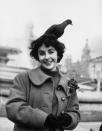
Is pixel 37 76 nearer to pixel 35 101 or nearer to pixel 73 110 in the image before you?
pixel 35 101

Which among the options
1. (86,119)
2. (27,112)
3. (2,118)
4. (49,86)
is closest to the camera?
(27,112)

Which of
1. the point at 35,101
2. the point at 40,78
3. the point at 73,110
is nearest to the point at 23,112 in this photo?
the point at 35,101

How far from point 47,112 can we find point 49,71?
311 mm

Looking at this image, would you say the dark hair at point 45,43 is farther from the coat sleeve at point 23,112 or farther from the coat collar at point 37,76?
the coat sleeve at point 23,112

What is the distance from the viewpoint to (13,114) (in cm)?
221

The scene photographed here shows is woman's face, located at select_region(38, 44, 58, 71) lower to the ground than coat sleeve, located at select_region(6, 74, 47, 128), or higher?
→ higher

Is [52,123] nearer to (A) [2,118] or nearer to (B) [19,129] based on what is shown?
(B) [19,129]

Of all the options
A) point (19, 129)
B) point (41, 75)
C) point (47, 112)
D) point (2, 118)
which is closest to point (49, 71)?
point (41, 75)

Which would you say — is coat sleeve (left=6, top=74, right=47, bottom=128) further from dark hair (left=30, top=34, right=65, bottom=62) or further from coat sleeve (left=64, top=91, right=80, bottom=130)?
dark hair (left=30, top=34, right=65, bottom=62)

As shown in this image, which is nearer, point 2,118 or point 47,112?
point 47,112

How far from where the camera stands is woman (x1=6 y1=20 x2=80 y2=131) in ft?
7.27

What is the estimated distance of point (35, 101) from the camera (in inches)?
91.0

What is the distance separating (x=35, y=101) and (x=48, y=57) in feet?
1.11

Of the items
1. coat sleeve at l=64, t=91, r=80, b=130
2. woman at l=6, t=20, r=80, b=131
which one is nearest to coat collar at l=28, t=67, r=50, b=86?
woman at l=6, t=20, r=80, b=131
